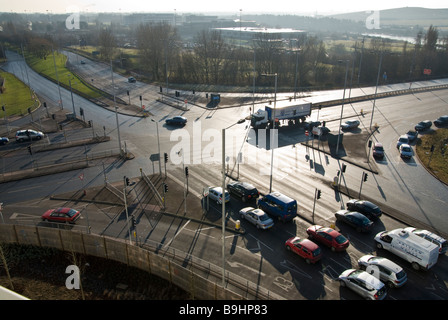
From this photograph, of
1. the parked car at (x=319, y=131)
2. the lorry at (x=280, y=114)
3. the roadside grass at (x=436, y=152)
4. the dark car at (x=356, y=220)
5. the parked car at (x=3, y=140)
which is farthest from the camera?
the lorry at (x=280, y=114)

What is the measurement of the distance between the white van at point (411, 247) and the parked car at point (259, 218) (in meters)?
7.15

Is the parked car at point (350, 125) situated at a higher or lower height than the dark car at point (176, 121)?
lower

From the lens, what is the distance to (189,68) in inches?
3027

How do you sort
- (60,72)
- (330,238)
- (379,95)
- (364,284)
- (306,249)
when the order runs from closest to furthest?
(364,284)
(306,249)
(330,238)
(379,95)
(60,72)

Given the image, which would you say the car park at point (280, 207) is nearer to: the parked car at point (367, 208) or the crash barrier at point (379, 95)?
the parked car at point (367, 208)

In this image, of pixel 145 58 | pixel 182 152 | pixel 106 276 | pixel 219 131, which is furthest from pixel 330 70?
pixel 106 276

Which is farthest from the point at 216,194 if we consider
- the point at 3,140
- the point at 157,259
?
the point at 3,140

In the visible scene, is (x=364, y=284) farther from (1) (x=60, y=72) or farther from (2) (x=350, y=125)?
(1) (x=60, y=72)

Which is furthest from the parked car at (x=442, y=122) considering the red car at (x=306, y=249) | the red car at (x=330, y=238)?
the red car at (x=306, y=249)

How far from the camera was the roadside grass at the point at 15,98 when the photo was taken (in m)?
55.0

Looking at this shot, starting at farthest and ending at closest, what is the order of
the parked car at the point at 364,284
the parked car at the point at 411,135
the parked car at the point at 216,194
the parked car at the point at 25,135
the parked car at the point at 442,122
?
the parked car at the point at 442,122 → the parked car at the point at 411,135 → the parked car at the point at 25,135 → the parked car at the point at 216,194 → the parked car at the point at 364,284

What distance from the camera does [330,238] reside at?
70.1ft

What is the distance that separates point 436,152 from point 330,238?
25.7 m

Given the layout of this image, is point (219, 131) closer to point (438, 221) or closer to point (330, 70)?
point (438, 221)
